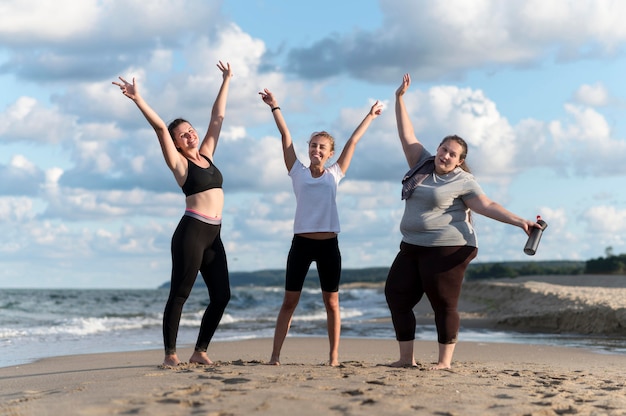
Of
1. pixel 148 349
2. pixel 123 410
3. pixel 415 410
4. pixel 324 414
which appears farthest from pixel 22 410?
pixel 148 349

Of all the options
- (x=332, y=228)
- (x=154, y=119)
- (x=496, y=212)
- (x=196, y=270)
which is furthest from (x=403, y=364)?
(x=154, y=119)

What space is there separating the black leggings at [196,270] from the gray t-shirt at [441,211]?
1.64 meters

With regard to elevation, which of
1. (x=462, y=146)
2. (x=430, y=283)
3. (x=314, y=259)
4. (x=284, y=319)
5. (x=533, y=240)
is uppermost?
(x=462, y=146)

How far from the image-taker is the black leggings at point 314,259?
6.37m

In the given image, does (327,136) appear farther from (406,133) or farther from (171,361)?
(171,361)

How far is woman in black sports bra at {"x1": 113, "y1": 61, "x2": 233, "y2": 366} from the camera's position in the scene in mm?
6316

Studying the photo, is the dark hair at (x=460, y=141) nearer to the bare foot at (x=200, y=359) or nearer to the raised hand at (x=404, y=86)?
the raised hand at (x=404, y=86)

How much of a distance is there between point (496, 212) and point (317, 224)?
4.73 ft

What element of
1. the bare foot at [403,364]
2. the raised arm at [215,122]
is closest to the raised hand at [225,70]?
the raised arm at [215,122]

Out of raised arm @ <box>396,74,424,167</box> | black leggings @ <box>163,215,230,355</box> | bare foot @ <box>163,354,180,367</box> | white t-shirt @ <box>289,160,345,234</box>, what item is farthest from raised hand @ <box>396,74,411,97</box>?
bare foot @ <box>163,354,180,367</box>

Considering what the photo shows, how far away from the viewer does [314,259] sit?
6441mm

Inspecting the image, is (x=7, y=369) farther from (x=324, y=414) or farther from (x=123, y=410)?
(x=324, y=414)

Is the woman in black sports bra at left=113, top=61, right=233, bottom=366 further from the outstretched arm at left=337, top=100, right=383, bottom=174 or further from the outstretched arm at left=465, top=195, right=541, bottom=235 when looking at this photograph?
the outstretched arm at left=465, top=195, right=541, bottom=235

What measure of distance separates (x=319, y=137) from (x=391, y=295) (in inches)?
57.7
